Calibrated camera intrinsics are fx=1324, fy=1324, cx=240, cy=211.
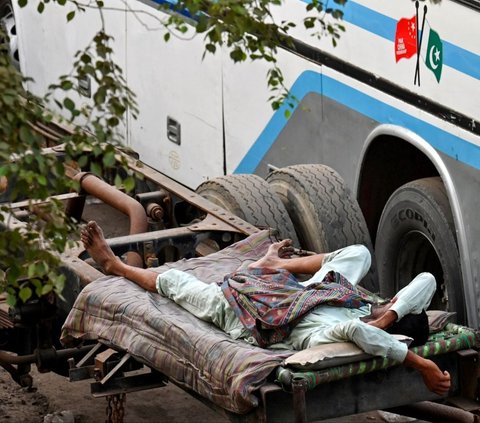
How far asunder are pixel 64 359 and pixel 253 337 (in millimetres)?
1450

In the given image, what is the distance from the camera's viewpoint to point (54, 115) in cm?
452

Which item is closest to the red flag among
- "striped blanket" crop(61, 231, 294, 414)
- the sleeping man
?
"striped blanket" crop(61, 231, 294, 414)

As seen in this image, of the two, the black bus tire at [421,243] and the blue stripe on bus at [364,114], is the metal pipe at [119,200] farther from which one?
the black bus tire at [421,243]

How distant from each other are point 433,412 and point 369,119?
7.85ft

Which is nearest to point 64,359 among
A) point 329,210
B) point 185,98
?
point 329,210

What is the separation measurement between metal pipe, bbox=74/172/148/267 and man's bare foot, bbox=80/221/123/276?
3.12 ft

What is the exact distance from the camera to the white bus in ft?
23.1

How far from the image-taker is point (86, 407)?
24.6ft

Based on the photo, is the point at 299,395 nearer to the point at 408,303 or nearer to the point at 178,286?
the point at 408,303

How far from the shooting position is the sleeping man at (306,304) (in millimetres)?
5430

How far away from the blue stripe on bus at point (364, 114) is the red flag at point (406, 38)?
338mm

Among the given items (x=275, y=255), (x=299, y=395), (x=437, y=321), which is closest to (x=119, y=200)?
(x=275, y=255)

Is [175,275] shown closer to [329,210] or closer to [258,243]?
[258,243]

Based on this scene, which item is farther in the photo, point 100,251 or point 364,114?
point 364,114
